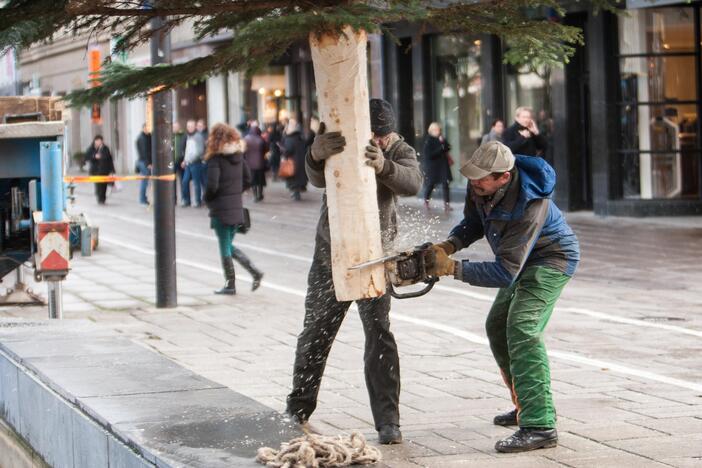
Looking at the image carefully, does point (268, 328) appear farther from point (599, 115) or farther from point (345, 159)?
point (599, 115)

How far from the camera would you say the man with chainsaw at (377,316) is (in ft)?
21.8

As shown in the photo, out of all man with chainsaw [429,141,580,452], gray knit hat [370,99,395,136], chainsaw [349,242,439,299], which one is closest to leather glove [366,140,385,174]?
chainsaw [349,242,439,299]

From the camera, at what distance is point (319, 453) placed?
196 inches

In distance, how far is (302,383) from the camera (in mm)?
6992

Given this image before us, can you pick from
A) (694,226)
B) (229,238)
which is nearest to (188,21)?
(229,238)

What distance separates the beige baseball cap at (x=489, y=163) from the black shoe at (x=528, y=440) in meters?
1.25

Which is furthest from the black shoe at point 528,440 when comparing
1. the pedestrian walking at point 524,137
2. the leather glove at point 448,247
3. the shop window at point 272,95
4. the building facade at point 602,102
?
the shop window at point 272,95

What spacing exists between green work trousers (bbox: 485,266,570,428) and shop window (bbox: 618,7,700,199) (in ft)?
53.2

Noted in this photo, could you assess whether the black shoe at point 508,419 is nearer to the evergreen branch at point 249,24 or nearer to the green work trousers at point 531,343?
the green work trousers at point 531,343

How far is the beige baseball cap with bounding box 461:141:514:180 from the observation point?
20.5 ft

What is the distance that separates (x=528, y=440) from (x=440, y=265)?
1.04m

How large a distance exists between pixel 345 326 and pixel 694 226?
33.9 ft

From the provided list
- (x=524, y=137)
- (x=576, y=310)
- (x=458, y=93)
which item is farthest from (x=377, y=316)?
(x=458, y=93)

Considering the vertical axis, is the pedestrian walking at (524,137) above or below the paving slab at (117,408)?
above
